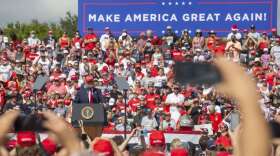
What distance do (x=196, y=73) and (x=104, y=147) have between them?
389 centimetres

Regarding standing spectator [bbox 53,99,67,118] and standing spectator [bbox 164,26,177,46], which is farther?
standing spectator [bbox 164,26,177,46]

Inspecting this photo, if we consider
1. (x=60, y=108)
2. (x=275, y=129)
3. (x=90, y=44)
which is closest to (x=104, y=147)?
(x=275, y=129)

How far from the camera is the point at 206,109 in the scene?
17438 mm

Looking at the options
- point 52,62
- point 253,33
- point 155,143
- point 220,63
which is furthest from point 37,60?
point 220,63

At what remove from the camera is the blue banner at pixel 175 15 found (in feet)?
82.4

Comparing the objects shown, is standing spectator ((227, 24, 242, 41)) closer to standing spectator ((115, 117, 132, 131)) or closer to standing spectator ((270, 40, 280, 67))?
standing spectator ((270, 40, 280, 67))

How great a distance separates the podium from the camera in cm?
1407

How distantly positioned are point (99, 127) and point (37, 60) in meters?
9.26

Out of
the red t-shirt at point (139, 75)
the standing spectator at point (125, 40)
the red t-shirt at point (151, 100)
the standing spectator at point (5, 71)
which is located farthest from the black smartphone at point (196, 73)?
the standing spectator at point (125, 40)

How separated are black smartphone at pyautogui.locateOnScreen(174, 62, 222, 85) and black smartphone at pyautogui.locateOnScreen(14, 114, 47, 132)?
0.65 metres

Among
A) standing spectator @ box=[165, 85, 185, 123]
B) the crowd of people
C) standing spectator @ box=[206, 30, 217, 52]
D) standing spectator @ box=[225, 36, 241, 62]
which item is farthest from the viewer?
standing spectator @ box=[206, 30, 217, 52]

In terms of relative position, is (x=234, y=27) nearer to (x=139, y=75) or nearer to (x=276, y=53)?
(x=276, y=53)

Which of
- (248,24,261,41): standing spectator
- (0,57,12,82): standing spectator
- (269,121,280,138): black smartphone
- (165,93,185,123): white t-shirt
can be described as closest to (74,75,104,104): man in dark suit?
(165,93,185,123): white t-shirt

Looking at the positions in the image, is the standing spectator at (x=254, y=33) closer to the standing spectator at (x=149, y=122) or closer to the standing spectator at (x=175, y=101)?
the standing spectator at (x=175, y=101)
